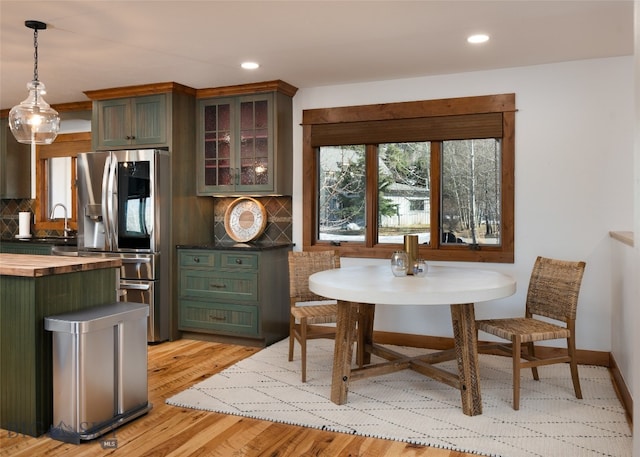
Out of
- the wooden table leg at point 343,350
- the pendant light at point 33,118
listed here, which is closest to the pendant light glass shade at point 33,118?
the pendant light at point 33,118

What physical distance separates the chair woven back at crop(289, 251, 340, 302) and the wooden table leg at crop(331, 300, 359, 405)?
29.0 inches

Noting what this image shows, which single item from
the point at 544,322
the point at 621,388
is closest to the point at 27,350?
the point at 544,322

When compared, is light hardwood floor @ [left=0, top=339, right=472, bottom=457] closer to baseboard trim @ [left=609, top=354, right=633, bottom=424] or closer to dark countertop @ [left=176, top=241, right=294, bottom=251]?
baseboard trim @ [left=609, top=354, right=633, bottom=424]

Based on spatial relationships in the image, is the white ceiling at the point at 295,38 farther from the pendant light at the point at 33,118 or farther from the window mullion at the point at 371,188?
the window mullion at the point at 371,188

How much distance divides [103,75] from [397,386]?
3444 mm

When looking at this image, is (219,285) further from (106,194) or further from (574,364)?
(574,364)

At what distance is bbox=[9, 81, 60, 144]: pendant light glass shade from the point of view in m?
3.13

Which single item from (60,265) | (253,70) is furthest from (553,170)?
(60,265)

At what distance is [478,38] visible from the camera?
11.6 ft

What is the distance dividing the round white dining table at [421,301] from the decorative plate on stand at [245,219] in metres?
1.80

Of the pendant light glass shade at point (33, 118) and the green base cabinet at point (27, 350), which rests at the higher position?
the pendant light glass shade at point (33, 118)

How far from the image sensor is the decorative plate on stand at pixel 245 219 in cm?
515

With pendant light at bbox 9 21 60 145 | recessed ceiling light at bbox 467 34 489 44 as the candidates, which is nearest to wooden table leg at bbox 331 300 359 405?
recessed ceiling light at bbox 467 34 489 44

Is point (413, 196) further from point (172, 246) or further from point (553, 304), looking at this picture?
point (172, 246)
